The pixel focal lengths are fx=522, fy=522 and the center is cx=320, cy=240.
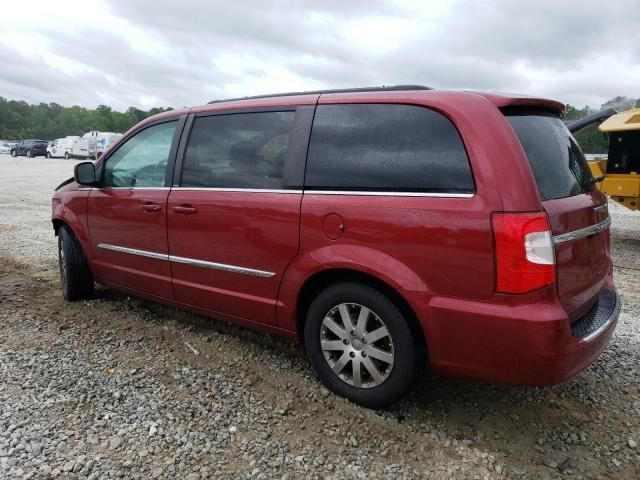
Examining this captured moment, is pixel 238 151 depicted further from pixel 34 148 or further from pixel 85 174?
pixel 34 148

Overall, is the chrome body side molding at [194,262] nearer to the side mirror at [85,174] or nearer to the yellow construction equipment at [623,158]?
the side mirror at [85,174]

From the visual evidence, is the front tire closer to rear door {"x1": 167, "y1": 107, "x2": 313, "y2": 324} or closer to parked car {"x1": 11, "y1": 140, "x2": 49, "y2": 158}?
rear door {"x1": 167, "y1": 107, "x2": 313, "y2": 324}

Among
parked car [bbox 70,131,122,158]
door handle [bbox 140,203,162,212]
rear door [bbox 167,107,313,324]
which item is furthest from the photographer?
parked car [bbox 70,131,122,158]

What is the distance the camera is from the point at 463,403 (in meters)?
3.03

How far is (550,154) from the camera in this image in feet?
8.93

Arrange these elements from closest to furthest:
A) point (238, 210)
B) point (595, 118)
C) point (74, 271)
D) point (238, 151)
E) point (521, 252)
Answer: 1. point (521, 252)
2. point (238, 210)
3. point (238, 151)
4. point (74, 271)
5. point (595, 118)

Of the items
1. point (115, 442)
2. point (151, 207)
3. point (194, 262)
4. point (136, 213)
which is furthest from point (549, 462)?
point (136, 213)

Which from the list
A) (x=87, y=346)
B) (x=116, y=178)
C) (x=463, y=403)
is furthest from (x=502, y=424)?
(x=116, y=178)

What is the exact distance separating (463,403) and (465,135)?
1.55m

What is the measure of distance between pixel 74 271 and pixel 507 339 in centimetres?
370

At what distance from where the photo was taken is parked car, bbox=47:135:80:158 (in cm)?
3928

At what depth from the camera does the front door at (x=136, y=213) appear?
378cm

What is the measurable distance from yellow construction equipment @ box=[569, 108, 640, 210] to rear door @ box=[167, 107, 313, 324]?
5.81 meters

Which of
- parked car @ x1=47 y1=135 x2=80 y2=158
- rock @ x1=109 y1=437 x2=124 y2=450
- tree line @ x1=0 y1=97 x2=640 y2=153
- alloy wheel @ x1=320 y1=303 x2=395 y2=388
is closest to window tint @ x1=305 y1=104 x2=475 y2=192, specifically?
alloy wheel @ x1=320 y1=303 x2=395 y2=388
